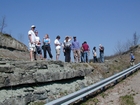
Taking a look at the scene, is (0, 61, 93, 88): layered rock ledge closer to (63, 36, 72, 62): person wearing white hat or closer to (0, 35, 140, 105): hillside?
(0, 35, 140, 105): hillside

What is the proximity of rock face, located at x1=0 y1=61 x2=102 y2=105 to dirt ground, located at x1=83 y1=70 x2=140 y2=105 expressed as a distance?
1395 mm

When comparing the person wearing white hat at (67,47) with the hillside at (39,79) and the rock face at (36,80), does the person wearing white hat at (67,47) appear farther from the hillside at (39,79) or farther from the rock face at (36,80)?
the rock face at (36,80)

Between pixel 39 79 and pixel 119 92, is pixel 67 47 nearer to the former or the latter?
pixel 119 92

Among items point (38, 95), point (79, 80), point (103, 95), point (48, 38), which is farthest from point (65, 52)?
point (38, 95)

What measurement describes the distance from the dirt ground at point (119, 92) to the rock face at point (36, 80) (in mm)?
1395

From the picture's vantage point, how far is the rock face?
7.41 metres

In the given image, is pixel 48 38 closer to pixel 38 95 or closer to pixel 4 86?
pixel 38 95

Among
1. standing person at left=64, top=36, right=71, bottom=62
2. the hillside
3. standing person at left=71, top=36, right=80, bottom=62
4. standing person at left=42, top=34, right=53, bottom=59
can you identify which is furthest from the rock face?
standing person at left=71, top=36, right=80, bottom=62

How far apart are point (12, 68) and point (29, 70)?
807 millimetres

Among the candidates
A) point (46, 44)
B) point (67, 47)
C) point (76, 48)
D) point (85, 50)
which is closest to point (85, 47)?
point (85, 50)

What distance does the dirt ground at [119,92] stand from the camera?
29.7ft

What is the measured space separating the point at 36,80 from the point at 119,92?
398cm

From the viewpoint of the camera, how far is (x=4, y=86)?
285 inches

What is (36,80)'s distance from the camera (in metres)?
8.49
